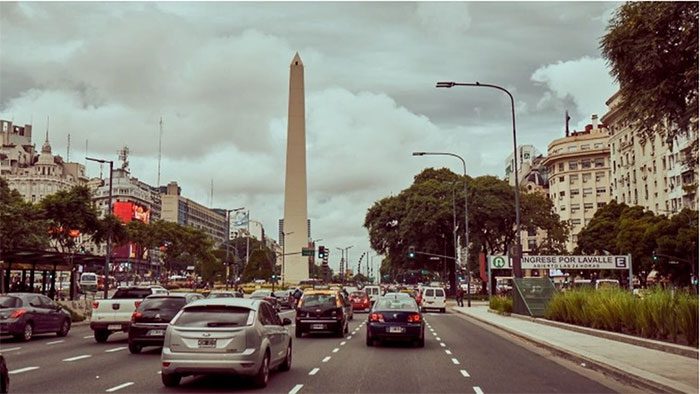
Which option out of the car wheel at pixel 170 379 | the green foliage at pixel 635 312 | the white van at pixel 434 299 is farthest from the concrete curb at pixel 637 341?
the white van at pixel 434 299

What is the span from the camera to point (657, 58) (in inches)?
471

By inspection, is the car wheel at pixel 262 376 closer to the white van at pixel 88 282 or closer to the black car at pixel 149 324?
the black car at pixel 149 324

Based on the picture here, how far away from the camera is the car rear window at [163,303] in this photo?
1913cm

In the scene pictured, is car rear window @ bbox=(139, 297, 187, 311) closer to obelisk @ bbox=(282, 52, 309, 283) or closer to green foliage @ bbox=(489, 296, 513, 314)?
green foliage @ bbox=(489, 296, 513, 314)

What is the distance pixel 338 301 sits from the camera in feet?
81.8

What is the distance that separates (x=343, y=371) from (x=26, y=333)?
12.8 metres

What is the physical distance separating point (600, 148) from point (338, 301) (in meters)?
107

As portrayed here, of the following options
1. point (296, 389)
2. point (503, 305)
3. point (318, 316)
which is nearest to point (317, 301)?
point (318, 316)

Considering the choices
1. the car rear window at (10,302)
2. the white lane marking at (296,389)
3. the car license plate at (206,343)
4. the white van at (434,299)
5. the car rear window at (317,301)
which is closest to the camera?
the white lane marking at (296,389)

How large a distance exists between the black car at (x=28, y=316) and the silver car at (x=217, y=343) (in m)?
12.2

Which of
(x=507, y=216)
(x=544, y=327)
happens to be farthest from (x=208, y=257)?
(x=544, y=327)

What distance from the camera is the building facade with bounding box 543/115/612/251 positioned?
122 metres

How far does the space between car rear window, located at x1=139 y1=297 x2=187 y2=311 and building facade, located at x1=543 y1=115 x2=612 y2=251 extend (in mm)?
108382

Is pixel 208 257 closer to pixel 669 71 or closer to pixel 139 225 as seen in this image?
pixel 139 225
